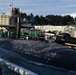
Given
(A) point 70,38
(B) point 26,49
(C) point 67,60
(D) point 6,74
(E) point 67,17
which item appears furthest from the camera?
(E) point 67,17

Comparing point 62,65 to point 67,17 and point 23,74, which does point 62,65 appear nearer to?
point 23,74

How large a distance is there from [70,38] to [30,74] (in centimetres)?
3604

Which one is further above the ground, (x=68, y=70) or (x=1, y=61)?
(x=1, y=61)

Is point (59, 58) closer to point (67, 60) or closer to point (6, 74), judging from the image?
point (67, 60)

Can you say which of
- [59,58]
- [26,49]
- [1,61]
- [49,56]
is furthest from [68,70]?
[26,49]

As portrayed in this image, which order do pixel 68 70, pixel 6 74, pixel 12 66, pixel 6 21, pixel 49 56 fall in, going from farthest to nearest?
pixel 6 21, pixel 49 56, pixel 68 70, pixel 6 74, pixel 12 66

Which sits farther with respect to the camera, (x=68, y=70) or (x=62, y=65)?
(x=62, y=65)

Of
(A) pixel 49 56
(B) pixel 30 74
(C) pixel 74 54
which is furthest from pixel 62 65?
(B) pixel 30 74

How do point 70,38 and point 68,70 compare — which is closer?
point 68,70

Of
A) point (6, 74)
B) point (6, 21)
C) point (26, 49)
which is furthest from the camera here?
point (6, 21)

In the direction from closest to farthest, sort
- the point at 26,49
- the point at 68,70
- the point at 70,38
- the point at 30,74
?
1. the point at 30,74
2. the point at 68,70
3. the point at 26,49
4. the point at 70,38

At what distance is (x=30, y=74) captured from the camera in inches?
237

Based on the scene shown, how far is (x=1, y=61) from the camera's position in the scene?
7.30 metres

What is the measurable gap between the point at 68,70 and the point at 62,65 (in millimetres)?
1544
